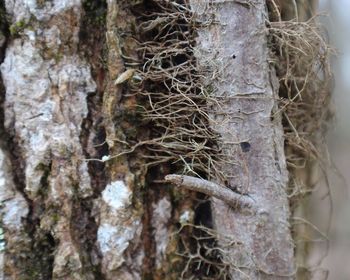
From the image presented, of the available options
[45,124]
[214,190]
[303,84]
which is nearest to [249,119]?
[214,190]

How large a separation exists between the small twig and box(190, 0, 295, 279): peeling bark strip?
0.07 feet

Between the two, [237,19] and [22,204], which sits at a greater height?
[237,19]

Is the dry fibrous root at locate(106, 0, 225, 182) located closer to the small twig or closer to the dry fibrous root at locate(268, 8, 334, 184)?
the small twig

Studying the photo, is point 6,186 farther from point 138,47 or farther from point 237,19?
point 237,19

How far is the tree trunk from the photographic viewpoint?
→ 98 cm

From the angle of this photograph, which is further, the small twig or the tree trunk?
the tree trunk

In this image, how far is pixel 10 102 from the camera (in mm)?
994

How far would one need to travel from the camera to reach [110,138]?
1.01 m

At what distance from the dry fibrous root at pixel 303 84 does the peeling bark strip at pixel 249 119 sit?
0.21 ft

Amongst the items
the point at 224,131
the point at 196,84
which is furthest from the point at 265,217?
the point at 196,84

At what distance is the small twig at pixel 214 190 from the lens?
87 centimetres

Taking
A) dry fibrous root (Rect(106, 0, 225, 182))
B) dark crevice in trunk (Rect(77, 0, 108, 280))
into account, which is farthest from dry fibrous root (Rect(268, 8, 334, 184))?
dark crevice in trunk (Rect(77, 0, 108, 280))

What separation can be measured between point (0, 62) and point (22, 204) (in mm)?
324

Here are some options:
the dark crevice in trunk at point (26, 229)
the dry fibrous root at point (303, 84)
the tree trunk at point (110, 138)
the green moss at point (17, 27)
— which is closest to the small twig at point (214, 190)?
the tree trunk at point (110, 138)
